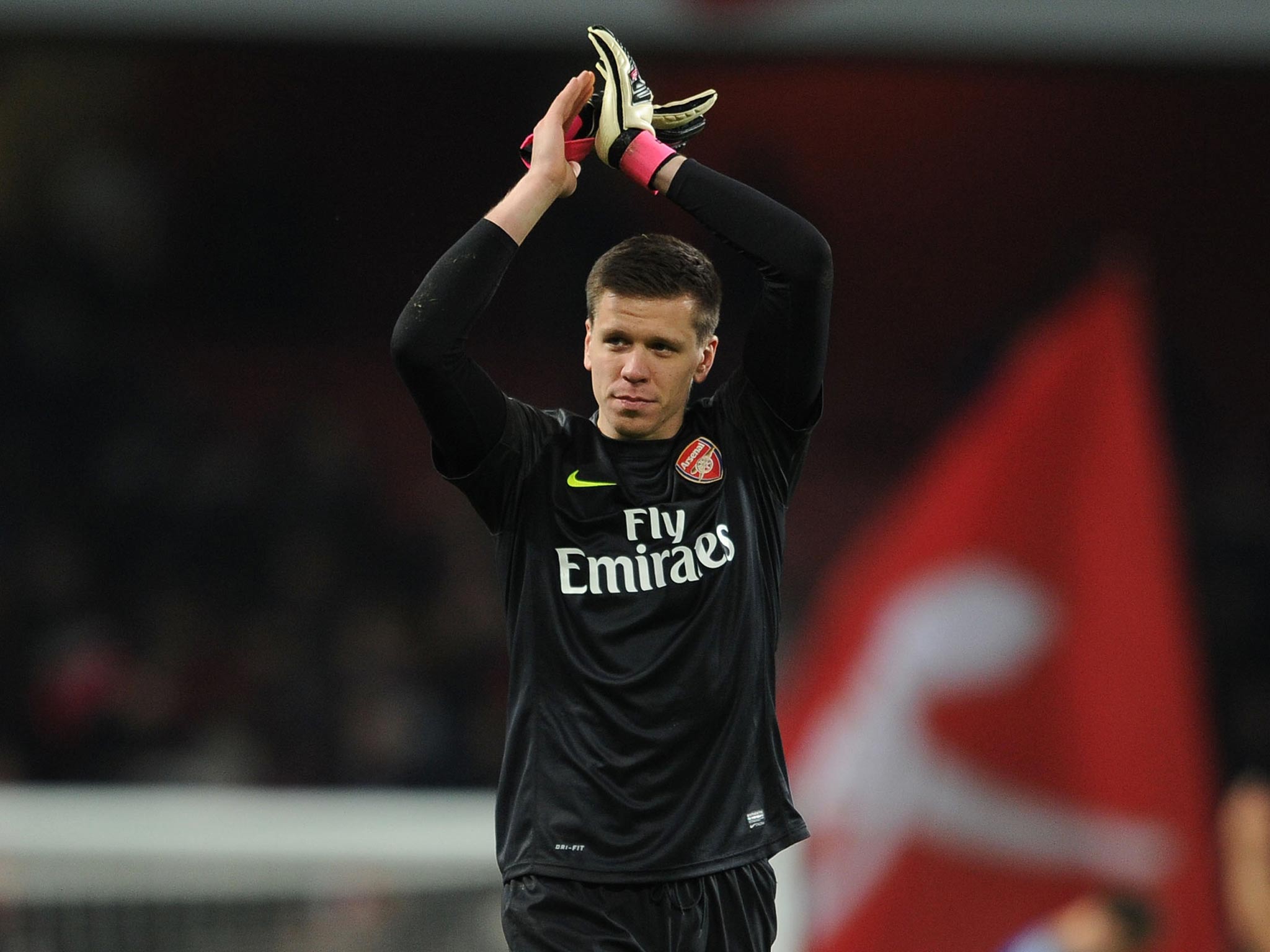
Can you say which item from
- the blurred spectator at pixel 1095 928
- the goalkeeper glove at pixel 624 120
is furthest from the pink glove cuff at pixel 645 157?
the blurred spectator at pixel 1095 928

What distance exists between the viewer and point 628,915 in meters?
2.76

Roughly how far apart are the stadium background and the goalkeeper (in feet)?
19.2

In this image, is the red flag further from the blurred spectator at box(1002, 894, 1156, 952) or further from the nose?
the nose

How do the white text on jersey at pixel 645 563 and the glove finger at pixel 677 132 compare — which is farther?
the glove finger at pixel 677 132

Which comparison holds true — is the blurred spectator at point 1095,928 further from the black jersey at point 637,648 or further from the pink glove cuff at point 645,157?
the pink glove cuff at point 645,157

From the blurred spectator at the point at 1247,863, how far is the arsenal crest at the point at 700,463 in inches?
183

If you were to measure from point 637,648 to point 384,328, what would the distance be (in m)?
8.53

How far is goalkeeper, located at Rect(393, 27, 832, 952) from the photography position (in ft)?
9.07

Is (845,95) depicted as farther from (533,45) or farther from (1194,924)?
(1194,924)

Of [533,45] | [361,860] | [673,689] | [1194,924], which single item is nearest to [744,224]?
[673,689]

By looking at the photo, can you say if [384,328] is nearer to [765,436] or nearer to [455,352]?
[765,436]

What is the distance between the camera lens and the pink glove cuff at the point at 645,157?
2906 mm

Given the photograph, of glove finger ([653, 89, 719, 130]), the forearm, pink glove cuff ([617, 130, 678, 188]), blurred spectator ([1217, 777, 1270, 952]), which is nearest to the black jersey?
the forearm

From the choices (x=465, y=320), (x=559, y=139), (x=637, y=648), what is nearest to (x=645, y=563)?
(x=637, y=648)
